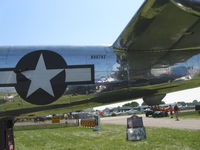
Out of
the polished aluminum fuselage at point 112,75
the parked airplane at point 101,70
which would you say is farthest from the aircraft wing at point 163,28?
the polished aluminum fuselage at point 112,75

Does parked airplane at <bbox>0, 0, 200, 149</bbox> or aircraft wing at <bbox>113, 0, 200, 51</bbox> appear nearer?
aircraft wing at <bbox>113, 0, 200, 51</bbox>

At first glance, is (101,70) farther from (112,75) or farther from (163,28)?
(163,28)

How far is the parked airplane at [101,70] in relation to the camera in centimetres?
423

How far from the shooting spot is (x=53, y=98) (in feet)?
14.1

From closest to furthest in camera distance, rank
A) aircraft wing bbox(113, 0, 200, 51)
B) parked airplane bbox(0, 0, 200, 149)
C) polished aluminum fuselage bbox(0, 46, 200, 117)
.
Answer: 1. aircraft wing bbox(113, 0, 200, 51)
2. parked airplane bbox(0, 0, 200, 149)
3. polished aluminum fuselage bbox(0, 46, 200, 117)

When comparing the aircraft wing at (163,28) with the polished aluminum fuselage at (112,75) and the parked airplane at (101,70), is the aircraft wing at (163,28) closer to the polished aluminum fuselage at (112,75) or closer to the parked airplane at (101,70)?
the parked airplane at (101,70)

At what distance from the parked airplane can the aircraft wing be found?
2cm

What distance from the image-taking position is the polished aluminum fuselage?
4355 millimetres

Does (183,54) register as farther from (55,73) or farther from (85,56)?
(55,73)

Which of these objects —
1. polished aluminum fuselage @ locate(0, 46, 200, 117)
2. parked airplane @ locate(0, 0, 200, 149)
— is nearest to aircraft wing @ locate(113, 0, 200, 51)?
parked airplane @ locate(0, 0, 200, 149)

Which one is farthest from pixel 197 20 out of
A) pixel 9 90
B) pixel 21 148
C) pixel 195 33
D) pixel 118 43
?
pixel 21 148

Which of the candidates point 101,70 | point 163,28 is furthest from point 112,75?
point 163,28

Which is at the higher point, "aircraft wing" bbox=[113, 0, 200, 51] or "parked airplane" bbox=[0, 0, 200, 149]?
"aircraft wing" bbox=[113, 0, 200, 51]

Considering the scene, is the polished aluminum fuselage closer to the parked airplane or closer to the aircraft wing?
the parked airplane
